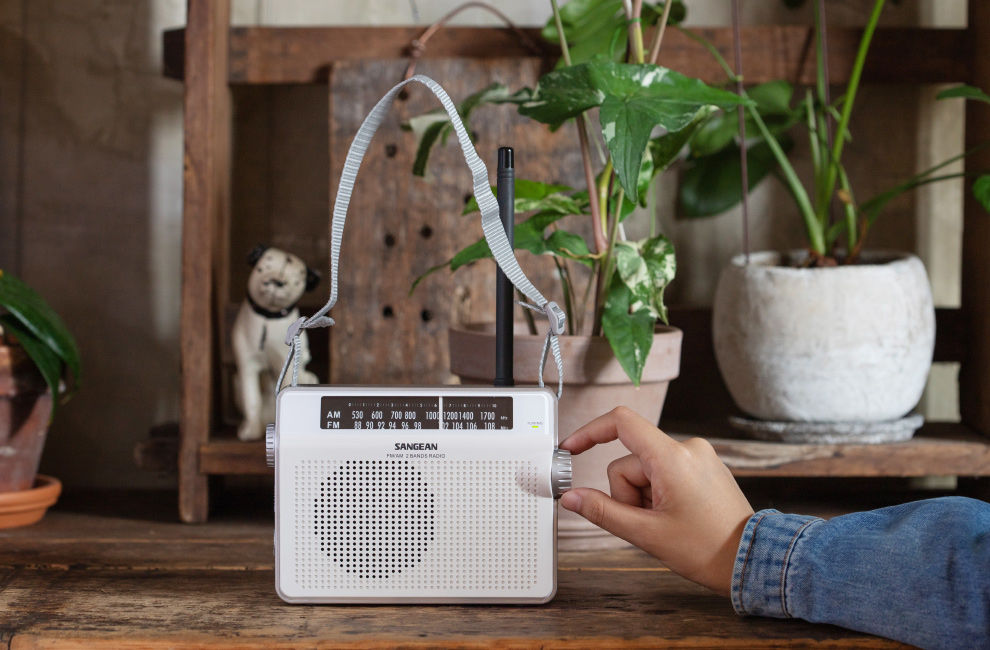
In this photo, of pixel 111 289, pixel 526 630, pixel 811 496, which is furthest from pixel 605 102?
pixel 111 289

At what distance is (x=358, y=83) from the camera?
3.73 ft

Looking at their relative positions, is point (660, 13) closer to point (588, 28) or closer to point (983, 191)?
point (588, 28)

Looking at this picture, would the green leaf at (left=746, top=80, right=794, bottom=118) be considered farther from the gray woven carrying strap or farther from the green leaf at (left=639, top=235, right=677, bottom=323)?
the gray woven carrying strap

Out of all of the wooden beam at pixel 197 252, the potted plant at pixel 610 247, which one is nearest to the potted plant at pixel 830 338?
the potted plant at pixel 610 247

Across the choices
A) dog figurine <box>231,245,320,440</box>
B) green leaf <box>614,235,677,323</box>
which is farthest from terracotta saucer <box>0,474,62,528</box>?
green leaf <box>614,235,677,323</box>

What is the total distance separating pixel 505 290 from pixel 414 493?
0.19m

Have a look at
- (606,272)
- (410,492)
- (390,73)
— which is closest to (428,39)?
(390,73)

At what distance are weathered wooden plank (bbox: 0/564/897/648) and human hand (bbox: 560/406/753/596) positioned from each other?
5cm

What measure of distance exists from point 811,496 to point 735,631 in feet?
1.95

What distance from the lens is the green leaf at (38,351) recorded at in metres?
0.96

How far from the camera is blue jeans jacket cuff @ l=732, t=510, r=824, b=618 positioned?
2.16 feet

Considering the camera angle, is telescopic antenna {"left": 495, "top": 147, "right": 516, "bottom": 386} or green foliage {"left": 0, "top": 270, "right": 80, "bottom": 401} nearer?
telescopic antenna {"left": 495, "top": 147, "right": 516, "bottom": 386}

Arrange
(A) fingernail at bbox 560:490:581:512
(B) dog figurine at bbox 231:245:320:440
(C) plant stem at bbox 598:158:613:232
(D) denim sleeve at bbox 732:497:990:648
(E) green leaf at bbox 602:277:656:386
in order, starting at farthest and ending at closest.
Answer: (B) dog figurine at bbox 231:245:320:440
(C) plant stem at bbox 598:158:613:232
(E) green leaf at bbox 602:277:656:386
(A) fingernail at bbox 560:490:581:512
(D) denim sleeve at bbox 732:497:990:648

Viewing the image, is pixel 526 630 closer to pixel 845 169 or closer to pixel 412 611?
pixel 412 611
